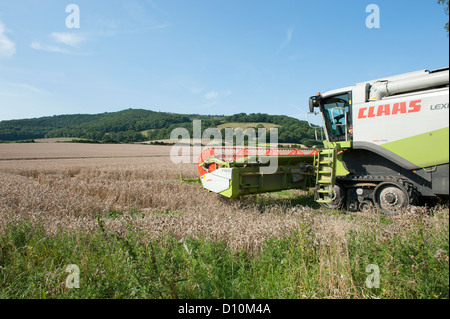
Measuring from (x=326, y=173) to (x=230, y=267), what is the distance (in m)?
4.20

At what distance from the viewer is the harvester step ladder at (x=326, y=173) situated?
20.3 ft

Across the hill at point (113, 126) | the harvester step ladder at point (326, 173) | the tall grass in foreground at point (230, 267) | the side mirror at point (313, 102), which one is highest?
the hill at point (113, 126)

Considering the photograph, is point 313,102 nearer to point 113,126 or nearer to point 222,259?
point 222,259

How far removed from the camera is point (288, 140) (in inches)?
506

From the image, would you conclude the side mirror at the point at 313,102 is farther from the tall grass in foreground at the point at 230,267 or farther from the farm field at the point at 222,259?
the tall grass in foreground at the point at 230,267

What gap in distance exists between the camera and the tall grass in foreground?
93.4 inches

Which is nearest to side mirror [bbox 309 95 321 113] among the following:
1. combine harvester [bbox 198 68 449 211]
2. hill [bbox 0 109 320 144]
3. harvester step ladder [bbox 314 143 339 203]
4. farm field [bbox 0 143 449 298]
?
combine harvester [bbox 198 68 449 211]

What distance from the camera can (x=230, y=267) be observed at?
3.05 m

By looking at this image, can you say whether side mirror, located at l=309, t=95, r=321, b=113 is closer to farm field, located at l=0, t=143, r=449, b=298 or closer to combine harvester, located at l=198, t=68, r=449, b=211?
combine harvester, located at l=198, t=68, r=449, b=211

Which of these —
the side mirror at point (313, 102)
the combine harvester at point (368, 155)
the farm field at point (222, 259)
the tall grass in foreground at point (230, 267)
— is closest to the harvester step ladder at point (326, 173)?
the combine harvester at point (368, 155)

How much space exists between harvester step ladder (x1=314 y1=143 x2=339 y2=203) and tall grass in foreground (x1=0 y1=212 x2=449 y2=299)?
2655 millimetres

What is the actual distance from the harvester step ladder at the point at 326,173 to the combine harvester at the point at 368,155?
0.02 metres

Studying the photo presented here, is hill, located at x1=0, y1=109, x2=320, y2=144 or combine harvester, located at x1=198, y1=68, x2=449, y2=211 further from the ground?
hill, located at x1=0, y1=109, x2=320, y2=144
